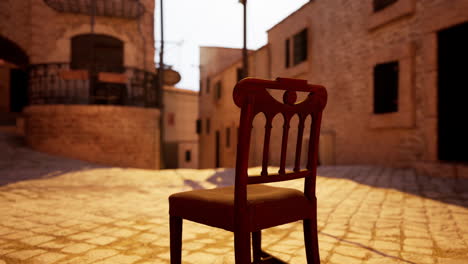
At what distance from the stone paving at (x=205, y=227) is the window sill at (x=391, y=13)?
3.48m

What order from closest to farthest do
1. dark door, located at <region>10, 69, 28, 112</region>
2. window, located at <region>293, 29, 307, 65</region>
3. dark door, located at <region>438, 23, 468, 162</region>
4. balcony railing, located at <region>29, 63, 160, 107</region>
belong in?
dark door, located at <region>438, 23, 468, 162</region>, balcony railing, located at <region>29, 63, 160, 107</region>, window, located at <region>293, 29, 307, 65</region>, dark door, located at <region>10, 69, 28, 112</region>

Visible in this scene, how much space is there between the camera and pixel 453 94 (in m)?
6.20

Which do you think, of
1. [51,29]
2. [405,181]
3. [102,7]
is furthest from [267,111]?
[51,29]

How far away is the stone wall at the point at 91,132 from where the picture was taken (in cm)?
999

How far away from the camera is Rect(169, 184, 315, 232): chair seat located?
1526 mm

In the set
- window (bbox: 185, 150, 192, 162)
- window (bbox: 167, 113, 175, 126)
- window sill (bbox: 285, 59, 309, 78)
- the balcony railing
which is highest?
window sill (bbox: 285, 59, 309, 78)

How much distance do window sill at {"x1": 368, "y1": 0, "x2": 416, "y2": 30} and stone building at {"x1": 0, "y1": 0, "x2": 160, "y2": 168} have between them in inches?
286

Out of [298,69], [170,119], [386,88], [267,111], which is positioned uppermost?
[298,69]

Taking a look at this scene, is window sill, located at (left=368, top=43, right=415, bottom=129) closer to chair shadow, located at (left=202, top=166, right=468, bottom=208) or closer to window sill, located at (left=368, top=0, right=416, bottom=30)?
window sill, located at (left=368, top=0, right=416, bottom=30)

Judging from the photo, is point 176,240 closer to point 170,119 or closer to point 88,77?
point 88,77

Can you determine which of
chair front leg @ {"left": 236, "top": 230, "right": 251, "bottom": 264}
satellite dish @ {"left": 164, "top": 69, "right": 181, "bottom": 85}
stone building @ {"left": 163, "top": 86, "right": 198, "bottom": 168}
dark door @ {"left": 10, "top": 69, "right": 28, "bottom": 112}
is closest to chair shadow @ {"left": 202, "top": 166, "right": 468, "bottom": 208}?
chair front leg @ {"left": 236, "top": 230, "right": 251, "bottom": 264}

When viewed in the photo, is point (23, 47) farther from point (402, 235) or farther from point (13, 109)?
point (402, 235)

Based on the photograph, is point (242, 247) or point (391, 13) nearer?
point (242, 247)

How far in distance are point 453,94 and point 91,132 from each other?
30.6 ft
